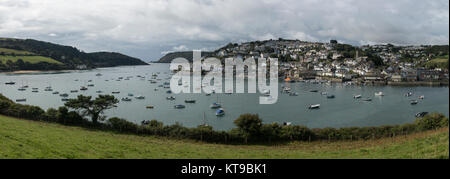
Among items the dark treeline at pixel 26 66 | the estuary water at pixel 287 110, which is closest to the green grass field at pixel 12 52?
the dark treeline at pixel 26 66

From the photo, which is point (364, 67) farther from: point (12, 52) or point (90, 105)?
point (12, 52)

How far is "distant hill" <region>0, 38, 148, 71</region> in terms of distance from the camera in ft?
203

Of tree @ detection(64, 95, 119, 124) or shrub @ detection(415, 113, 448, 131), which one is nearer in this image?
shrub @ detection(415, 113, 448, 131)

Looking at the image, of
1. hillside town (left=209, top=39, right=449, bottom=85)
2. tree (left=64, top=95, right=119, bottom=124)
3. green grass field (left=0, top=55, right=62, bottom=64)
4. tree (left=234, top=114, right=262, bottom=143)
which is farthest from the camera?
green grass field (left=0, top=55, right=62, bottom=64)

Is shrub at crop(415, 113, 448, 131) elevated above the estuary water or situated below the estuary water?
above

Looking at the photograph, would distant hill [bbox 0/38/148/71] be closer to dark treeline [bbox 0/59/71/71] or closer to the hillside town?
dark treeline [bbox 0/59/71/71]

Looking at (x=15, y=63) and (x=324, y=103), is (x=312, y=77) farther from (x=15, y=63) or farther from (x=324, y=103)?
(x=15, y=63)

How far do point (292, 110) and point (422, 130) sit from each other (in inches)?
429

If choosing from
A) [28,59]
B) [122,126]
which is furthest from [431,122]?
[28,59]

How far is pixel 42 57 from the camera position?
233 ft

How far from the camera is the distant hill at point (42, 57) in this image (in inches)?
2442

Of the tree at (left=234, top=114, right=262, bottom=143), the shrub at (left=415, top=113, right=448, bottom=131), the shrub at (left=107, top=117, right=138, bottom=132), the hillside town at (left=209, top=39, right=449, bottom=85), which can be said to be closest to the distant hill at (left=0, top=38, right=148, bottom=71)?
the hillside town at (left=209, top=39, right=449, bottom=85)

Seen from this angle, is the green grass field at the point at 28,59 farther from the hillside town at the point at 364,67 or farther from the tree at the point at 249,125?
the tree at the point at 249,125

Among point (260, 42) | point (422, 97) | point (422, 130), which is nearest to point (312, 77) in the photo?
point (422, 97)
